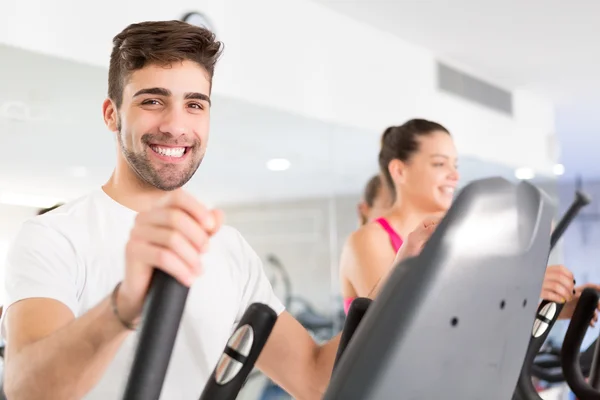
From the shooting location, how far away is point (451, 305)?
0.60m

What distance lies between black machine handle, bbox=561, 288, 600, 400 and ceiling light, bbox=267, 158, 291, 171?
295 cm

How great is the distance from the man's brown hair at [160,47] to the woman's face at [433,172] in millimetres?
1469

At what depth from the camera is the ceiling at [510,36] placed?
189 inches

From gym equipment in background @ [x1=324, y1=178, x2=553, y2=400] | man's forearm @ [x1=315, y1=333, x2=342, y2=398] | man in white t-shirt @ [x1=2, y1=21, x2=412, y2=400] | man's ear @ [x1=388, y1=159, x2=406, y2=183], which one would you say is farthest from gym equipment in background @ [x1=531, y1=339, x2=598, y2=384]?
gym equipment in background @ [x1=324, y1=178, x2=553, y2=400]

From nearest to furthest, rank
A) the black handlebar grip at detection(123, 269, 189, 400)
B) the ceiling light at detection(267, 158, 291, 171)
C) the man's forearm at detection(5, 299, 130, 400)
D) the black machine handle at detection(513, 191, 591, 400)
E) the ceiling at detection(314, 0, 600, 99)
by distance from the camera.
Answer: the black handlebar grip at detection(123, 269, 189, 400)
the man's forearm at detection(5, 299, 130, 400)
the black machine handle at detection(513, 191, 591, 400)
the ceiling light at detection(267, 158, 291, 171)
the ceiling at detection(314, 0, 600, 99)

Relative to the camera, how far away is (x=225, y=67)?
12.9 feet

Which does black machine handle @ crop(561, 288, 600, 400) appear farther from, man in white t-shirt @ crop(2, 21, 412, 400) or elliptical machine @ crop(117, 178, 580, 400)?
elliptical machine @ crop(117, 178, 580, 400)

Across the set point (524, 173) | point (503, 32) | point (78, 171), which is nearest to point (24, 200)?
point (78, 171)

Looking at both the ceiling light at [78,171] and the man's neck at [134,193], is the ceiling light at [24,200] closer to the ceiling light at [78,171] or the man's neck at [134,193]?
the ceiling light at [78,171]

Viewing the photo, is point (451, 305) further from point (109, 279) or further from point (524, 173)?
point (524, 173)

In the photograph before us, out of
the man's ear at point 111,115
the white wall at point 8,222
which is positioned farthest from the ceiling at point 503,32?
the man's ear at point 111,115

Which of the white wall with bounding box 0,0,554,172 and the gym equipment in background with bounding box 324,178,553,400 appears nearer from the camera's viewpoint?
the gym equipment in background with bounding box 324,178,553,400

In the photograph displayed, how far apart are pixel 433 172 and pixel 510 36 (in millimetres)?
3113

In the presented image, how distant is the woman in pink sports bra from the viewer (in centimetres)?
247
